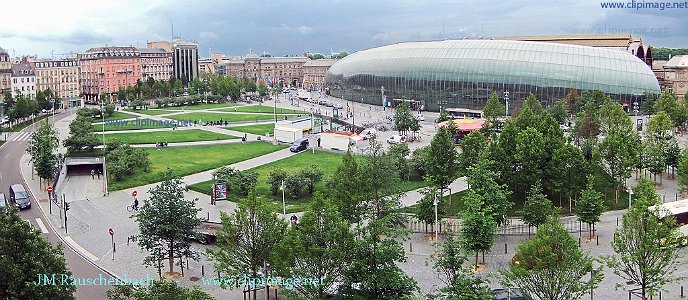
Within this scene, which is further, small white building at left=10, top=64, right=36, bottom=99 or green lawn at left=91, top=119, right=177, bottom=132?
small white building at left=10, top=64, right=36, bottom=99

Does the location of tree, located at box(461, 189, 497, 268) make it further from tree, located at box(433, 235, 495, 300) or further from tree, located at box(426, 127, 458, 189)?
tree, located at box(426, 127, 458, 189)

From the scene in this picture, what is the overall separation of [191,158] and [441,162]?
34.0 metres

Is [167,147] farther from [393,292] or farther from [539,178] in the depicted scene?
[393,292]

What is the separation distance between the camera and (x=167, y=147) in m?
78.3

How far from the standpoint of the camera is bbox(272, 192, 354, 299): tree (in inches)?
1024

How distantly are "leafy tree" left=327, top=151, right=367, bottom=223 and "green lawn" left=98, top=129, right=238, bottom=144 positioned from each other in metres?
50.6

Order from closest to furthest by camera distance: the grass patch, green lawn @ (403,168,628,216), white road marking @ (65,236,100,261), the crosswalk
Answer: white road marking @ (65,236,100,261) → green lawn @ (403,168,628,216) → the crosswalk → the grass patch

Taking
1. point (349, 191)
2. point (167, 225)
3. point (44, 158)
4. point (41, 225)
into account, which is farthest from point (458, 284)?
point (44, 158)

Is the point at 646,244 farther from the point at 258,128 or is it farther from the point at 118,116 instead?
the point at 118,116


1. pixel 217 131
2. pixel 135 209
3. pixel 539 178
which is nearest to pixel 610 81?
pixel 217 131

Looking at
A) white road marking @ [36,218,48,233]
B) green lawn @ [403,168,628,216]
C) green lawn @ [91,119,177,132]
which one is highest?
green lawn @ [91,119,177,132]

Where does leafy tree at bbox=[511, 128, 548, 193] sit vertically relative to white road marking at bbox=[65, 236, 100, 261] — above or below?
above

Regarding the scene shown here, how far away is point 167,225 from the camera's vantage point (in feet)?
110

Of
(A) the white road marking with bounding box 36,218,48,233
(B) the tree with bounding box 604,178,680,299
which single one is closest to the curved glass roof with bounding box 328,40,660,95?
(B) the tree with bounding box 604,178,680,299
